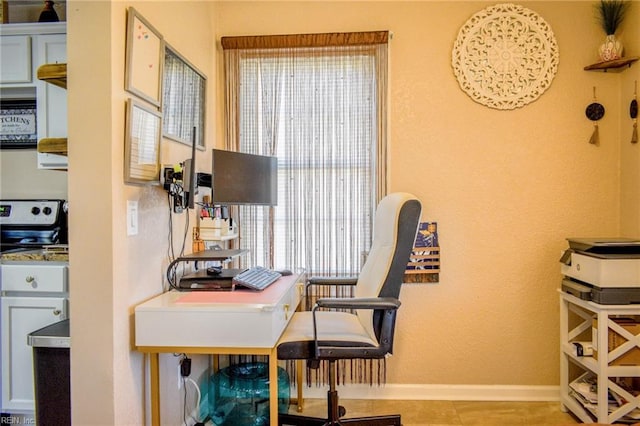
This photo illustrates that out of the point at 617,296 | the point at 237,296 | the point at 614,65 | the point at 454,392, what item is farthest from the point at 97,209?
the point at 614,65

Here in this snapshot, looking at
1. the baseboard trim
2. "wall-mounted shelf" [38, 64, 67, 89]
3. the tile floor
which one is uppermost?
"wall-mounted shelf" [38, 64, 67, 89]

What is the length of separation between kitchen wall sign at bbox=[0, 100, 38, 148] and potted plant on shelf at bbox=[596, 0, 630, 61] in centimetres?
343

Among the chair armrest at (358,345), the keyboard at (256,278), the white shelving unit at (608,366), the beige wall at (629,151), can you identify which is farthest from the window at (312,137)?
the beige wall at (629,151)

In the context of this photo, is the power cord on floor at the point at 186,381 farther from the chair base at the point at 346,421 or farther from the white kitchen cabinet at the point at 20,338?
the white kitchen cabinet at the point at 20,338

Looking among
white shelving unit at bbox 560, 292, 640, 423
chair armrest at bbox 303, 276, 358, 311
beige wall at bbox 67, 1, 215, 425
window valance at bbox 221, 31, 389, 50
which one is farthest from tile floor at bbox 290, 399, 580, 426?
window valance at bbox 221, 31, 389, 50

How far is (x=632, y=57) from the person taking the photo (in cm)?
228

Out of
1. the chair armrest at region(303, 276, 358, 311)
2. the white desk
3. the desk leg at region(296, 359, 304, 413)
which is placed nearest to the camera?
the white desk

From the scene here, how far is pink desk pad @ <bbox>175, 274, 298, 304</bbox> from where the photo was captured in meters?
1.66

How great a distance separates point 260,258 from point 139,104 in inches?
49.0

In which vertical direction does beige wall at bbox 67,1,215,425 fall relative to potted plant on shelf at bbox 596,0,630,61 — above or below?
below

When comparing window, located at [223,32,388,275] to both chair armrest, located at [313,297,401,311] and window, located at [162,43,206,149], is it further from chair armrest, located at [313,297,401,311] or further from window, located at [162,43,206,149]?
chair armrest, located at [313,297,401,311]

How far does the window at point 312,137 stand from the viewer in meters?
2.50

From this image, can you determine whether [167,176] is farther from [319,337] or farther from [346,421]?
[346,421]

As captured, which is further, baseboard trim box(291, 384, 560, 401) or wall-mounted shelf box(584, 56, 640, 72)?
baseboard trim box(291, 384, 560, 401)
